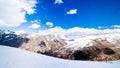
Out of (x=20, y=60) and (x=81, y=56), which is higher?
(x=81, y=56)

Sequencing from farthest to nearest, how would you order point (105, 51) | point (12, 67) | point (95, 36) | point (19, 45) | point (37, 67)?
point (19, 45)
point (95, 36)
point (105, 51)
point (37, 67)
point (12, 67)

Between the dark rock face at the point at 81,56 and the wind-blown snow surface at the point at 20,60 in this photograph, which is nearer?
the wind-blown snow surface at the point at 20,60

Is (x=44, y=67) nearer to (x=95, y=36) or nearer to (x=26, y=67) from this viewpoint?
(x=26, y=67)

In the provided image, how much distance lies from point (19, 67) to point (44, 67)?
13.8 feet

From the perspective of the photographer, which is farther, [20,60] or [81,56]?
[81,56]

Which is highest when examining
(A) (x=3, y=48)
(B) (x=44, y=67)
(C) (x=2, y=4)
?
(C) (x=2, y=4)

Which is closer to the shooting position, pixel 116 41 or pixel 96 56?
pixel 96 56

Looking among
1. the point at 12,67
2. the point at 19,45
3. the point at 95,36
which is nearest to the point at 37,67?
the point at 12,67

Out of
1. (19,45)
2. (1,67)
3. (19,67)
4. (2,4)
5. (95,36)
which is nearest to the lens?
(1,67)

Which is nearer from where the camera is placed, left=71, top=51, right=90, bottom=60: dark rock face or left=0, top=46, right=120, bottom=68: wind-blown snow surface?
left=0, top=46, right=120, bottom=68: wind-blown snow surface

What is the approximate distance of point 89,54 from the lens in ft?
366

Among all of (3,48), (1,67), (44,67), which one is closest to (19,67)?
(1,67)

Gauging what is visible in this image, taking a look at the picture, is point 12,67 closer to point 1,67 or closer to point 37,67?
point 1,67

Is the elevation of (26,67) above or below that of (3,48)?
below
